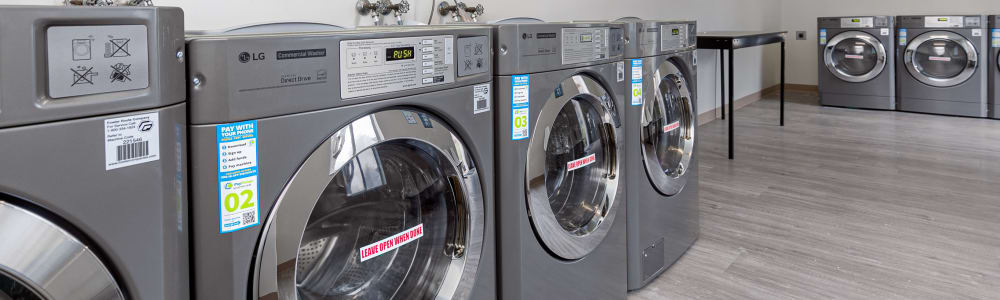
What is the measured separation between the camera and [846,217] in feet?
9.57

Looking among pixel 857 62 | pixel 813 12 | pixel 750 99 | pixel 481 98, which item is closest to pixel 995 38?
pixel 857 62

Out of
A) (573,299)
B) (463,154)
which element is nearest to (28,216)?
(463,154)

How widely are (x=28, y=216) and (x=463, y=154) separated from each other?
2.40 feet

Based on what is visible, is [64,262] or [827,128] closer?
[64,262]

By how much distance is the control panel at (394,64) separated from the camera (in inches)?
42.6

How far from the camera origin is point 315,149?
3.38ft

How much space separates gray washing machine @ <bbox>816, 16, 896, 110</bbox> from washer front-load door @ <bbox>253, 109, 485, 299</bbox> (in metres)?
5.48

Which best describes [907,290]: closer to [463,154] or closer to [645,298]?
[645,298]

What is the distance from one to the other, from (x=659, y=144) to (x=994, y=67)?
14.7ft

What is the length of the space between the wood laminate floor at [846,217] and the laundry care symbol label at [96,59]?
5.35 feet

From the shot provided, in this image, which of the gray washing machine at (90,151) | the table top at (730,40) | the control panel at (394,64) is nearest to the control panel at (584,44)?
the control panel at (394,64)

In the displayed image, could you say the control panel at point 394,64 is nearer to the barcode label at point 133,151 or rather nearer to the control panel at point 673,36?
the barcode label at point 133,151

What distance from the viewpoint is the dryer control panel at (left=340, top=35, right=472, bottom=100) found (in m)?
1.08

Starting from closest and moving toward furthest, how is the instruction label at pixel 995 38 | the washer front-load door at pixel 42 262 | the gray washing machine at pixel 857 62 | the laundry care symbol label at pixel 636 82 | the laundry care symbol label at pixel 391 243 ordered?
the washer front-load door at pixel 42 262, the laundry care symbol label at pixel 391 243, the laundry care symbol label at pixel 636 82, the instruction label at pixel 995 38, the gray washing machine at pixel 857 62
